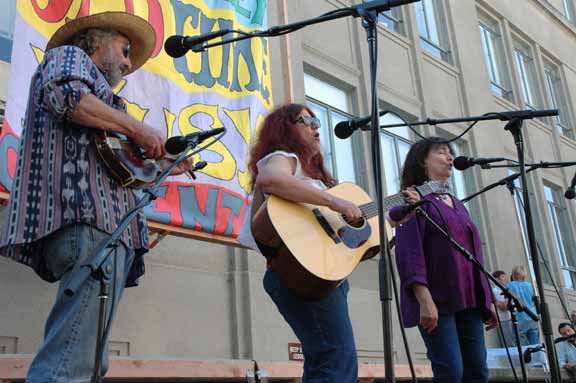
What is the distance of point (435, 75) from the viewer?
37.9 feet

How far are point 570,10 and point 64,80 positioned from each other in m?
19.5

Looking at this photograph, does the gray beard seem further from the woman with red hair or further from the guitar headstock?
the guitar headstock

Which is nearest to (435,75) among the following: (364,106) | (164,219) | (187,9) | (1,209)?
(364,106)

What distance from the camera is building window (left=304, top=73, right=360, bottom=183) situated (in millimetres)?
8695

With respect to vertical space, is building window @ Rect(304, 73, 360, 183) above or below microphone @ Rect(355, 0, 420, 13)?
above

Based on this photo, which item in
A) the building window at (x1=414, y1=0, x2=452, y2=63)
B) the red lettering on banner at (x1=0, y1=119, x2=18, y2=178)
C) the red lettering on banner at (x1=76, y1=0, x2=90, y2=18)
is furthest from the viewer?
the building window at (x1=414, y1=0, x2=452, y2=63)

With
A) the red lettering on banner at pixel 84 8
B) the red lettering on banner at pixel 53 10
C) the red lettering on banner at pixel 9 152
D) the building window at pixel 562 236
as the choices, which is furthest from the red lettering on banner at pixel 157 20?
the building window at pixel 562 236

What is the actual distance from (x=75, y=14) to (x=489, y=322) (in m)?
3.47

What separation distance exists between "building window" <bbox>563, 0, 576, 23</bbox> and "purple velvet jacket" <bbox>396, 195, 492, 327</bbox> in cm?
1719

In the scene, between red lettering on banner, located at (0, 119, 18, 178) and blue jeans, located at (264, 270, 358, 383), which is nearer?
blue jeans, located at (264, 270, 358, 383)

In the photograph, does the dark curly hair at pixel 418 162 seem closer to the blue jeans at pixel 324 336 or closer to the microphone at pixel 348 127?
the microphone at pixel 348 127

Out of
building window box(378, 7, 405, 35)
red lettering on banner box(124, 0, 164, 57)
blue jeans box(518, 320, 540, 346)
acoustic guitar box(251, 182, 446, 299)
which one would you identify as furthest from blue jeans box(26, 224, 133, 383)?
building window box(378, 7, 405, 35)

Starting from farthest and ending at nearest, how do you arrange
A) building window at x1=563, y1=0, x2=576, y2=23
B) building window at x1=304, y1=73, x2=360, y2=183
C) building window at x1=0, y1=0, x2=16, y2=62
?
1. building window at x1=563, y1=0, x2=576, y2=23
2. building window at x1=304, y1=73, x2=360, y2=183
3. building window at x1=0, y1=0, x2=16, y2=62

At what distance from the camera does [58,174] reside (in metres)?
2.22
